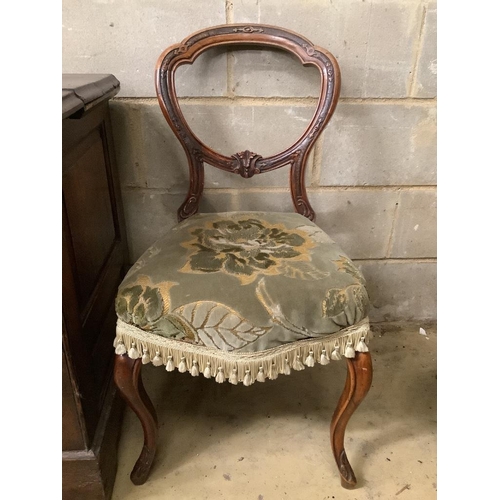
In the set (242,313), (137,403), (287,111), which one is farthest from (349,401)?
(287,111)

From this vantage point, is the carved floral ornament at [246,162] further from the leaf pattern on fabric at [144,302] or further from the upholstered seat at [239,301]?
the leaf pattern on fabric at [144,302]

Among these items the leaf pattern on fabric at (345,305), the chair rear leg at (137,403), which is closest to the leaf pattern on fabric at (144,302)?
the chair rear leg at (137,403)

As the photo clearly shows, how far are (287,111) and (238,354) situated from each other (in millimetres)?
781

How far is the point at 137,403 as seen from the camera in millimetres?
933

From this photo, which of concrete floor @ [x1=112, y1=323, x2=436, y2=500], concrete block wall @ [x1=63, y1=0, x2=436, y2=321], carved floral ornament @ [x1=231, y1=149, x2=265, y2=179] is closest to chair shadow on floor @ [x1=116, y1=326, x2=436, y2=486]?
concrete floor @ [x1=112, y1=323, x2=436, y2=500]

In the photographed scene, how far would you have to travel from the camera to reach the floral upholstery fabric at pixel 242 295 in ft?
2.59

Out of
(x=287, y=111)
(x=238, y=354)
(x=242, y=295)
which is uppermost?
(x=287, y=111)

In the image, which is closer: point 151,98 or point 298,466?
point 298,466

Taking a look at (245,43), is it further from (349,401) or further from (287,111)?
(349,401)

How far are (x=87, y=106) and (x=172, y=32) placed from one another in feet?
1.53

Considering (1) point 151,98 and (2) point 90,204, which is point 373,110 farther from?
(2) point 90,204

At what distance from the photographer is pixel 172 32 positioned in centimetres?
117

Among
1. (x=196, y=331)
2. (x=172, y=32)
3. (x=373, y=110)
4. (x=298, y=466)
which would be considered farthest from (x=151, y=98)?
(x=298, y=466)

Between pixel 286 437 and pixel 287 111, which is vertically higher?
pixel 287 111
